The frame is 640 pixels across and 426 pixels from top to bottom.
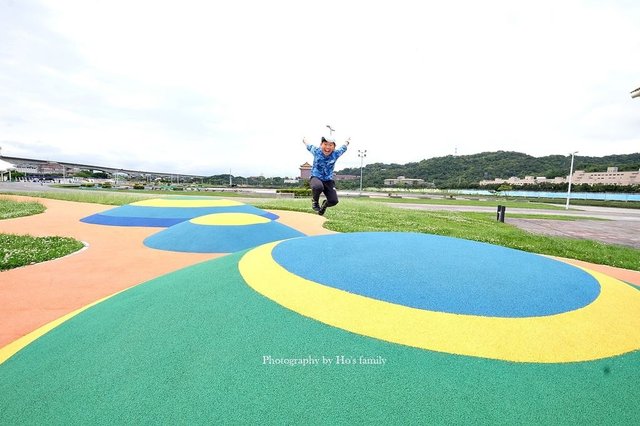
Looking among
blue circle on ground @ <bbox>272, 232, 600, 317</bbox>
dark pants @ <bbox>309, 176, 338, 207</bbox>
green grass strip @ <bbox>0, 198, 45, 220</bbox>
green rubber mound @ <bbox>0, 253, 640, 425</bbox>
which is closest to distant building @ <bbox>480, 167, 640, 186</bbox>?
blue circle on ground @ <bbox>272, 232, 600, 317</bbox>

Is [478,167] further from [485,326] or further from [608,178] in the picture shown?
[485,326]

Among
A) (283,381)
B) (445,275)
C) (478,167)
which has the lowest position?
(283,381)

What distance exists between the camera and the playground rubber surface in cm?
280

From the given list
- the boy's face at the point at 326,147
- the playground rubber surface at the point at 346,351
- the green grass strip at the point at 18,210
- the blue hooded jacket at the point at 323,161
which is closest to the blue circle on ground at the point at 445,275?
the playground rubber surface at the point at 346,351

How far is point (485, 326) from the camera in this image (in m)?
3.86

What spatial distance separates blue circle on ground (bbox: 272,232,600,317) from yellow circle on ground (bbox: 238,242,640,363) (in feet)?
0.72

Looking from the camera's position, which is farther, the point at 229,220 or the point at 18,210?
the point at 18,210

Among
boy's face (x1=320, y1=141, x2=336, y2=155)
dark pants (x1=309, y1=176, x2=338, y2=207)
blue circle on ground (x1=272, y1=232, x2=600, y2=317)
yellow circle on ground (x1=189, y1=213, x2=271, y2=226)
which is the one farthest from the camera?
yellow circle on ground (x1=189, y1=213, x2=271, y2=226)

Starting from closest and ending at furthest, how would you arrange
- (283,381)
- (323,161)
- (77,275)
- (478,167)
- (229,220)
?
(283,381) → (323,161) → (77,275) → (229,220) → (478,167)

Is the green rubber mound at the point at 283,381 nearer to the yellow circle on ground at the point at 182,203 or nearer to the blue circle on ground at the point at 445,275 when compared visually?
the blue circle on ground at the point at 445,275

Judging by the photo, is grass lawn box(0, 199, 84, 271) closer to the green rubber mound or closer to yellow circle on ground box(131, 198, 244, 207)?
the green rubber mound

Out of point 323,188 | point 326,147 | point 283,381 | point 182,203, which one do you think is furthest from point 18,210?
point 283,381

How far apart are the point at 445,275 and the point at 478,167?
487 feet

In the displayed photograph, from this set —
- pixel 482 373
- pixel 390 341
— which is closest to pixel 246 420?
pixel 390 341
